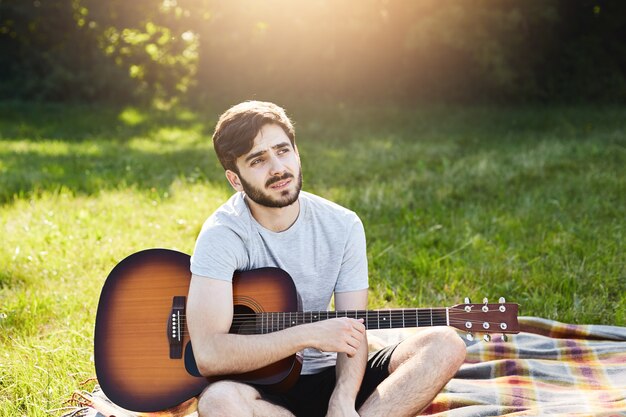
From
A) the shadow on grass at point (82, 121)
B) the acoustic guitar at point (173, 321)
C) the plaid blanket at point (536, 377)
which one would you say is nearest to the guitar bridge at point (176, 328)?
the acoustic guitar at point (173, 321)

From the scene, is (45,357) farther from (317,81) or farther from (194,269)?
(317,81)

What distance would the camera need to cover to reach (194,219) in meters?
5.59

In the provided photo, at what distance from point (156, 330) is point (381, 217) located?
3053mm

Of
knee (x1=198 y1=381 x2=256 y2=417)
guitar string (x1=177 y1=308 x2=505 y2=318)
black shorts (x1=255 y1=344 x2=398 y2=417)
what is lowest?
black shorts (x1=255 y1=344 x2=398 y2=417)

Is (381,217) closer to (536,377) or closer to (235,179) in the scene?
(536,377)

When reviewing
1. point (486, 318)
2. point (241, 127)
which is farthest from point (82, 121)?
point (486, 318)

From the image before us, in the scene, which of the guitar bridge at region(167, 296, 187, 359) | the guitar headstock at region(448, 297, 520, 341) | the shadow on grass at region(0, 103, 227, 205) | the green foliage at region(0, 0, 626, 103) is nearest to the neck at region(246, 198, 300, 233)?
the guitar bridge at region(167, 296, 187, 359)

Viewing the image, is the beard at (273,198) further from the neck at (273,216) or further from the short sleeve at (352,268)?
the short sleeve at (352,268)

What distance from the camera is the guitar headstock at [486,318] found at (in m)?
2.52

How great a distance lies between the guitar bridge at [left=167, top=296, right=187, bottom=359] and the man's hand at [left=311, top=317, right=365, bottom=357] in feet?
2.05

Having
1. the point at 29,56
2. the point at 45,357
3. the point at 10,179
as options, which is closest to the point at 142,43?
the point at 29,56

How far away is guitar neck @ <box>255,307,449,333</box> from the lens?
2523mm

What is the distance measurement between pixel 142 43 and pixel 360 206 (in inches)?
524

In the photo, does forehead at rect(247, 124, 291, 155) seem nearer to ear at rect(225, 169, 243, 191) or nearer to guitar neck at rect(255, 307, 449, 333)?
ear at rect(225, 169, 243, 191)
